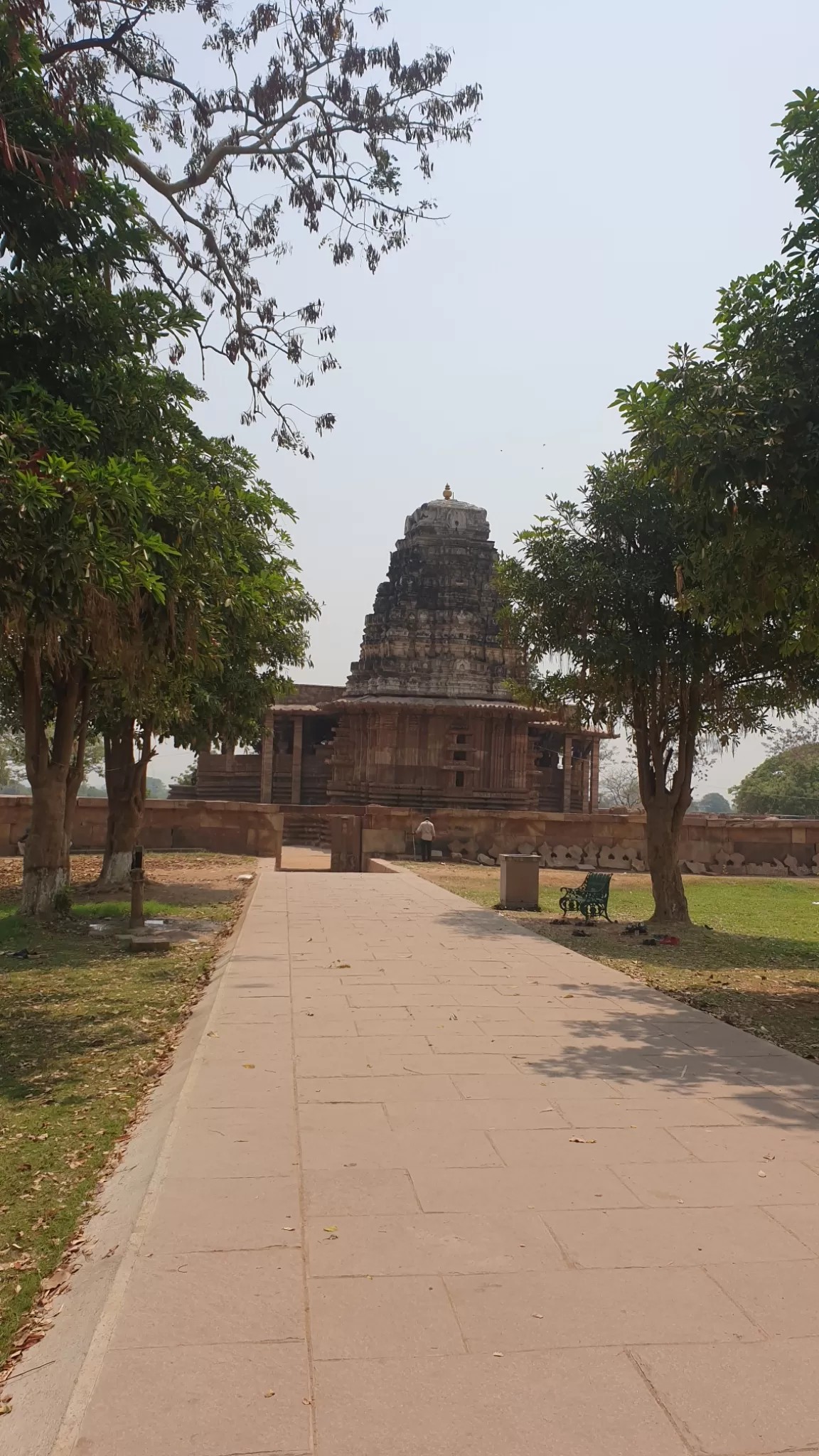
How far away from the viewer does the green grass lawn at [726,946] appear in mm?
8547

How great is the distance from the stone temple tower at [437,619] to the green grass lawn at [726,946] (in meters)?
12.3

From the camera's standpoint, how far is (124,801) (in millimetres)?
17656

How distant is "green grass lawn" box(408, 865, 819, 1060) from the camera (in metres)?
8.55

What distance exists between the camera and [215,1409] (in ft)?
8.46

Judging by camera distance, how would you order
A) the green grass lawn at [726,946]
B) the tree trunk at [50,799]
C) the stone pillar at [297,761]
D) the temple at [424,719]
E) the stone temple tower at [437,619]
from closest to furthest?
the green grass lawn at [726,946], the tree trunk at [50,799], the temple at [424,719], the stone temple tower at [437,619], the stone pillar at [297,761]

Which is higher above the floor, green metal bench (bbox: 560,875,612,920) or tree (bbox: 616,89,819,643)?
tree (bbox: 616,89,819,643)

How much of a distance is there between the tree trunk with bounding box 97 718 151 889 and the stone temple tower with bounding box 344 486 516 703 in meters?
17.3

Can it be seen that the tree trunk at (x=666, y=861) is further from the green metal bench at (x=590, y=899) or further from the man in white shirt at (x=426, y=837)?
the man in white shirt at (x=426, y=837)

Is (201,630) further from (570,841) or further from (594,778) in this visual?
(594,778)

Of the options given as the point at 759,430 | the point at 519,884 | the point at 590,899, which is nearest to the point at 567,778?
the point at 519,884

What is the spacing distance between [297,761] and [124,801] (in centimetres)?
2076

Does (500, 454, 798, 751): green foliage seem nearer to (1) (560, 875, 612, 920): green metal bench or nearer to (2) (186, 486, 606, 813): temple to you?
(1) (560, 875, 612, 920): green metal bench

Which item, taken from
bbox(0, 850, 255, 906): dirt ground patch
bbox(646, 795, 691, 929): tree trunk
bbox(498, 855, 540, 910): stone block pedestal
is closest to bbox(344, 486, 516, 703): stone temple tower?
bbox(0, 850, 255, 906): dirt ground patch

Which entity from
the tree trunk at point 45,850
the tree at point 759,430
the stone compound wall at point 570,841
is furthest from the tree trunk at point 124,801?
the tree at point 759,430
